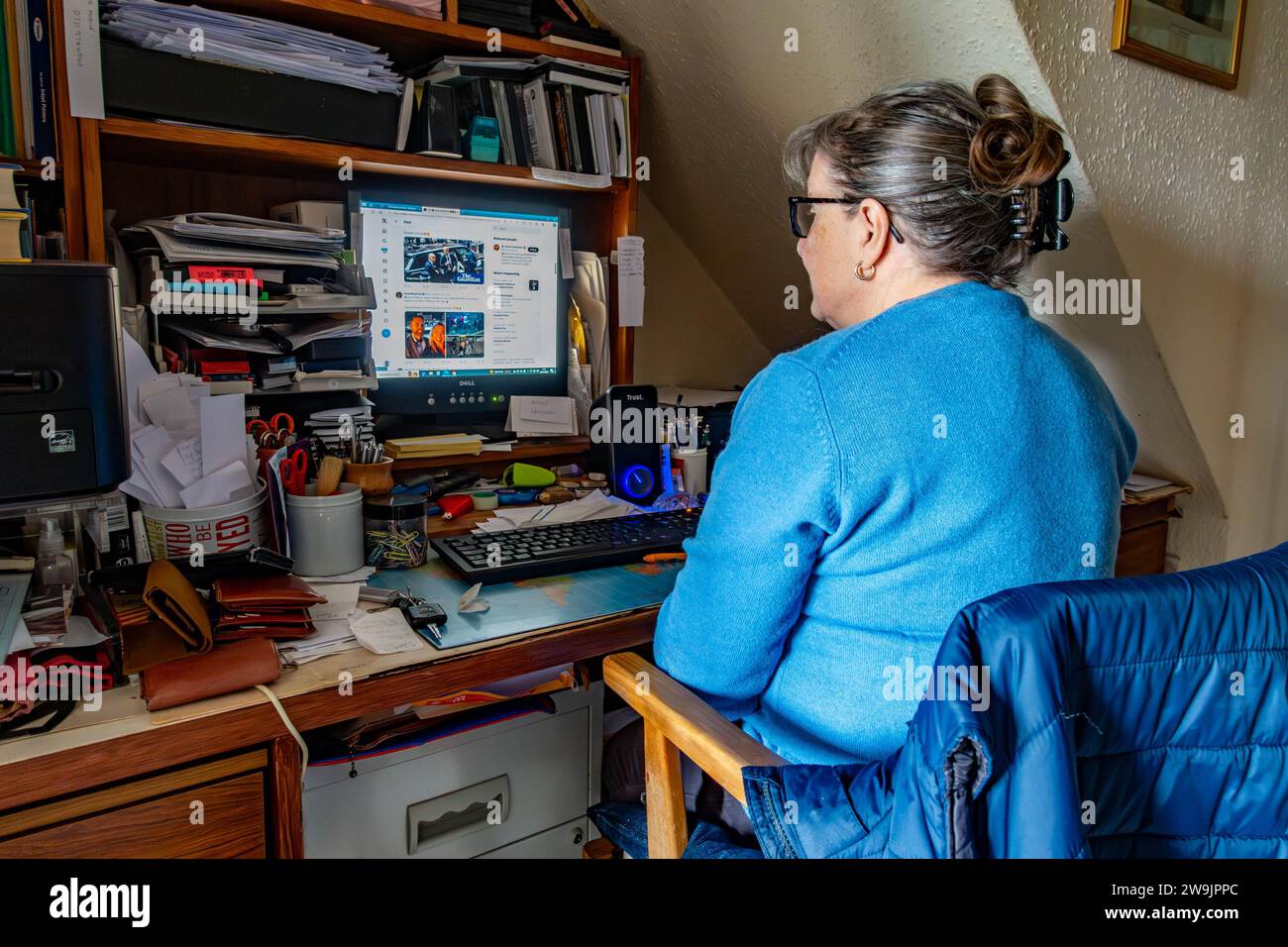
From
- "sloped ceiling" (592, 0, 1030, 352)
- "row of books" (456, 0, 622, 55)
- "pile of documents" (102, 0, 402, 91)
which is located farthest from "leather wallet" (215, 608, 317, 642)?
"sloped ceiling" (592, 0, 1030, 352)

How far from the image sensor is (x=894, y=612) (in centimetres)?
90

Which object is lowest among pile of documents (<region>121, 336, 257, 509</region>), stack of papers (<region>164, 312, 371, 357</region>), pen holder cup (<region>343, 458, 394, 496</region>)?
pen holder cup (<region>343, 458, 394, 496</region>)

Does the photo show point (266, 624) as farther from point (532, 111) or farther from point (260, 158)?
point (532, 111)

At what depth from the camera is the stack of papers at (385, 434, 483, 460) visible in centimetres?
170

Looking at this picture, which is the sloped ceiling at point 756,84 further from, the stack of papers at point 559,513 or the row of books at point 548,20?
the stack of papers at point 559,513

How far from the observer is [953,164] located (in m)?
0.97

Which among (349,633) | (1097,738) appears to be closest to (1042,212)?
(1097,738)

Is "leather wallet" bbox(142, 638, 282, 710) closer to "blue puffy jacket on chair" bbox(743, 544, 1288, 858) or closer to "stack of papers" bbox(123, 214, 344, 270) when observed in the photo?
"blue puffy jacket on chair" bbox(743, 544, 1288, 858)

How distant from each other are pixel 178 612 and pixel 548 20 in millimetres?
1409

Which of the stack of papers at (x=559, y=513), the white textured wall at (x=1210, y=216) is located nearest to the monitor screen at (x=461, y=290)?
the stack of papers at (x=559, y=513)

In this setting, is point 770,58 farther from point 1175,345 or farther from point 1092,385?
point 1092,385

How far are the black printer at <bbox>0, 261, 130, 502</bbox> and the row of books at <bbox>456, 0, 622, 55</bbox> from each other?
3.24 ft
